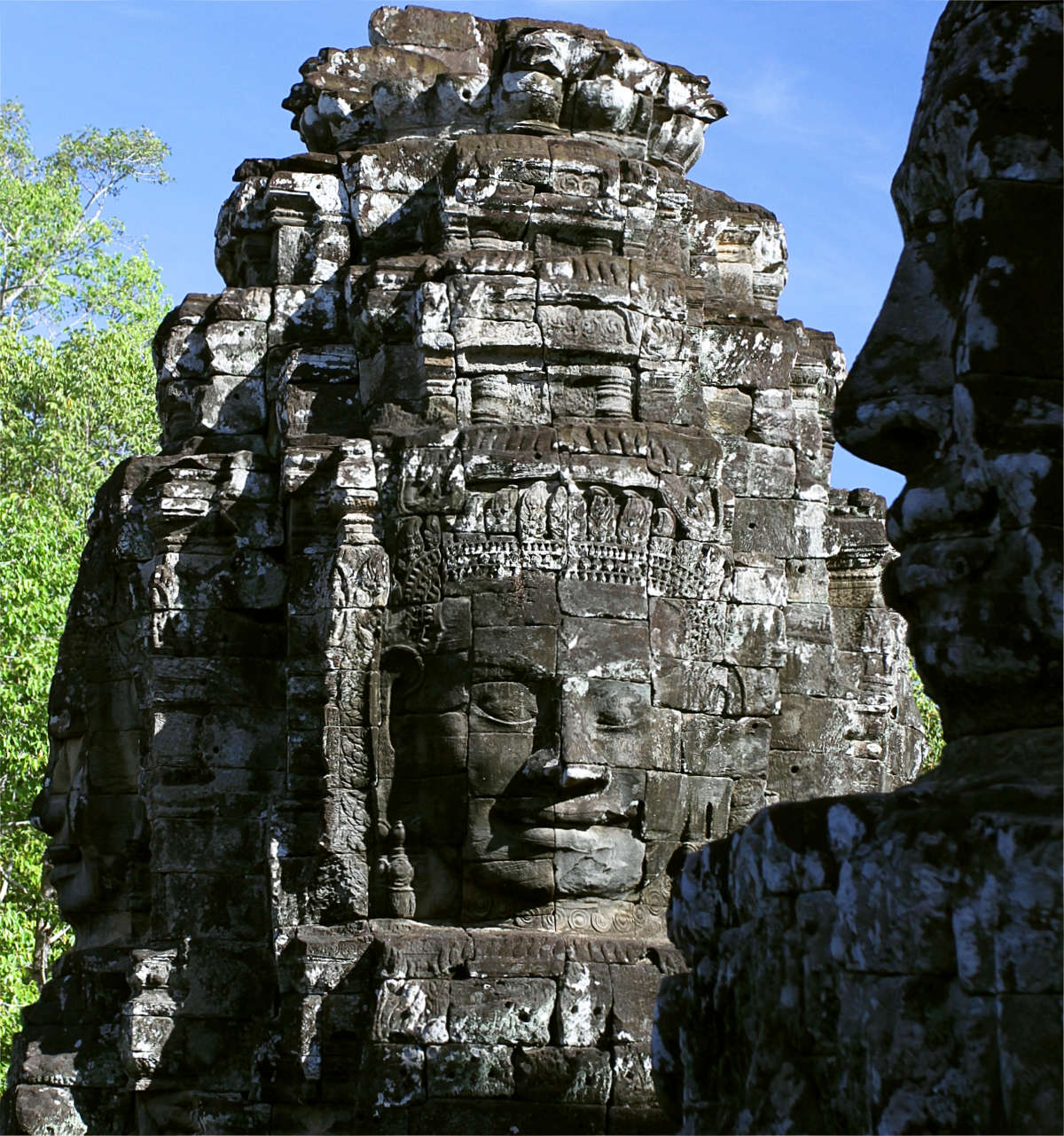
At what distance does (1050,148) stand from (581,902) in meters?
5.71

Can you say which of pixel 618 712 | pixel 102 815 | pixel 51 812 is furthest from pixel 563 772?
pixel 51 812

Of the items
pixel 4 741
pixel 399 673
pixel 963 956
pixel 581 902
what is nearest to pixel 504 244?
pixel 399 673

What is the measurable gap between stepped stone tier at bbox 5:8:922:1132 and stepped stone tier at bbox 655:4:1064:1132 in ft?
15.0

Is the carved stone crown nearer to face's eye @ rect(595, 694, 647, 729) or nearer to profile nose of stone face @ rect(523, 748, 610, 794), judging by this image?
face's eye @ rect(595, 694, 647, 729)

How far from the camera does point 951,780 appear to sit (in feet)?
14.8

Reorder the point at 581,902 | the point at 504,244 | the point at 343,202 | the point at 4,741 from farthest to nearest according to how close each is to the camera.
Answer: the point at 4,741 → the point at 343,202 → the point at 504,244 → the point at 581,902

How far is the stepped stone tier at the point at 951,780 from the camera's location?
162 inches

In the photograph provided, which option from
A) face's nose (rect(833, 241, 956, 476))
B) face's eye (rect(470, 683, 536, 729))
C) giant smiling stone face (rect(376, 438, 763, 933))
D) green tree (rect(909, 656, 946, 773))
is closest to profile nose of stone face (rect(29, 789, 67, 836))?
giant smiling stone face (rect(376, 438, 763, 933))

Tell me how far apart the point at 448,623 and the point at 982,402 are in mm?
5600

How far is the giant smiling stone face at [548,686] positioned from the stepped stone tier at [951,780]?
4.57 m

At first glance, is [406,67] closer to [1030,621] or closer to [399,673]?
[399,673]

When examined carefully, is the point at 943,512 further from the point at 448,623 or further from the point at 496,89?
the point at 496,89

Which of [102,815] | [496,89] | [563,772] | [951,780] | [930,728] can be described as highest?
[496,89]

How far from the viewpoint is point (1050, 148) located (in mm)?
4656
